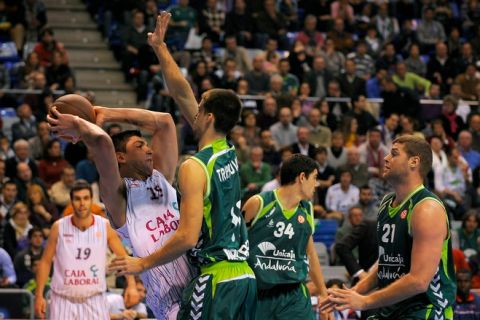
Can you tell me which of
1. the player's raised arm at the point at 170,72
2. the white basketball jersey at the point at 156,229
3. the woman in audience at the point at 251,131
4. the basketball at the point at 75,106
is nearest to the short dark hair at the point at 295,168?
the player's raised arm at the point at 170,72

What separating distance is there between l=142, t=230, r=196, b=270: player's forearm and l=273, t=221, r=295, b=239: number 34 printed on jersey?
2253mm

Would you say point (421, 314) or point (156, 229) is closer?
point (421, 314)

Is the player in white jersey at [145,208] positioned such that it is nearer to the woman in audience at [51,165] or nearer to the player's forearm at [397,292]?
the player's forearm at [397,292]

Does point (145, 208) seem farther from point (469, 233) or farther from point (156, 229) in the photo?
point (469, 233)

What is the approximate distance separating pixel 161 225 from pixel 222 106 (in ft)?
3.36

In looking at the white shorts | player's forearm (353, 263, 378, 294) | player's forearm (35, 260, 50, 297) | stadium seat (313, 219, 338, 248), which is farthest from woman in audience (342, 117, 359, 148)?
player's forearm (353, 263, 378, 294)

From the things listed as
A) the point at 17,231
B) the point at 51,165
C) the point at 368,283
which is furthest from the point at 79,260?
the point at 51,165

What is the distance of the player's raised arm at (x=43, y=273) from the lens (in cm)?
1080

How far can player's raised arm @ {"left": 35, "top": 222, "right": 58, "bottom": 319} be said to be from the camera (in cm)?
1080

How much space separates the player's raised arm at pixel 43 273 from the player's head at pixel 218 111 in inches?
177

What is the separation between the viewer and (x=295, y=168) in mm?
8969

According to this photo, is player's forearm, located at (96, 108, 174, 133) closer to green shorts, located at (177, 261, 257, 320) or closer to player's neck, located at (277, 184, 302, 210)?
green shorts, located at (177, 261, 257, 320)

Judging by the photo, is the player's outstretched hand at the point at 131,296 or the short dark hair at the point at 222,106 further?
the player's outstretched hand at the point at 131,296

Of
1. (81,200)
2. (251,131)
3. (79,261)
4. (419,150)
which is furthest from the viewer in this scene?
(251,131)
